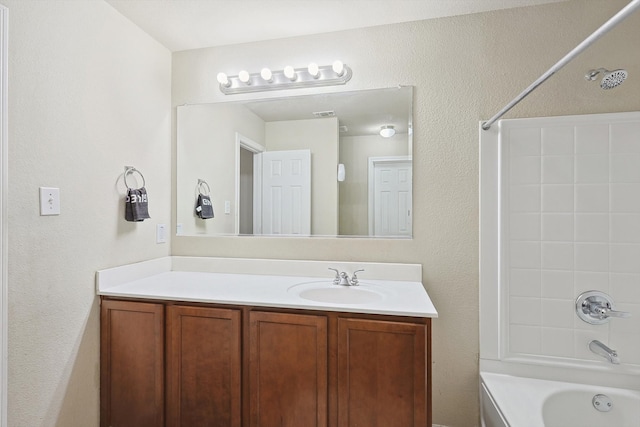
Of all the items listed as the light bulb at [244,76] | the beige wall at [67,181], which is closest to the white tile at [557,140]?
the light bulb at [244,76]

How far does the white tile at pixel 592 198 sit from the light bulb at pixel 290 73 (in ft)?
5.47

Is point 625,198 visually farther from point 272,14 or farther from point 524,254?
point 272,14

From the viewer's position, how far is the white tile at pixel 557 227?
1719mm

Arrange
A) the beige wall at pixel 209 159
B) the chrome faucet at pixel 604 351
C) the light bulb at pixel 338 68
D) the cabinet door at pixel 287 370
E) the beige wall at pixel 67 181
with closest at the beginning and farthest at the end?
1. the beige wall at pixel 67 181
2. the cabinet door at pixel 287 370
3. the chrome faucet at pixel 604 351
4. the light bulb at pixel 338 68
5. the beige wall at pixel 209 159

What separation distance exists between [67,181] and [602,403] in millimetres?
2699

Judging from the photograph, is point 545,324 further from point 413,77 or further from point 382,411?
point 413,77

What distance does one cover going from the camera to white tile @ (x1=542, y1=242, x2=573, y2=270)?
1.72 meters

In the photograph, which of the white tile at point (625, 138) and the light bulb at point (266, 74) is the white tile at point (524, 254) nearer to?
the white tile at point (625, 138)

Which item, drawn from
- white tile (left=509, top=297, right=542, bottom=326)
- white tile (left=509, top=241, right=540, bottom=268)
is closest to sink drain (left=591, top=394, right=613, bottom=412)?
white tile (left=509, top=297, right=542, bottom=326)

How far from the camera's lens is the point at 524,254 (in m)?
1.77

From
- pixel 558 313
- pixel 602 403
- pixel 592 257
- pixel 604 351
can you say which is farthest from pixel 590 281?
pixel 602 403

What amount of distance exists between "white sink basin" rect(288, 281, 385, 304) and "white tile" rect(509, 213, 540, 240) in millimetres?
807

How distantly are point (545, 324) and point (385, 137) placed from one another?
1315 mm

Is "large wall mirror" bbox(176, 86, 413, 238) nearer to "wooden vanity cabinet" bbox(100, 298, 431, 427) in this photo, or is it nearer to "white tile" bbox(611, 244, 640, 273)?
"wooden vanity cabinet" bbox(100, 298, 431, 427)
